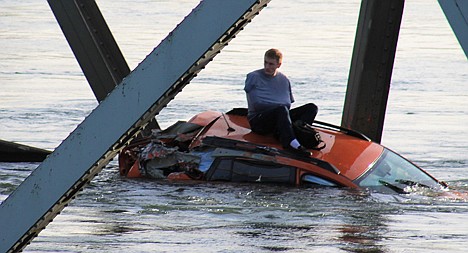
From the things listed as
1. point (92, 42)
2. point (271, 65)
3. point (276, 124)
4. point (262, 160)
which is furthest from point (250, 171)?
point (92, 42)

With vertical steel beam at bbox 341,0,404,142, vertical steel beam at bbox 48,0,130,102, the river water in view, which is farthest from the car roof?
vertical steel beam at bbox 48,0,130,102

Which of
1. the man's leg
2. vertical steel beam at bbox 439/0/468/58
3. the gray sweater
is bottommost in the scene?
the man's leg

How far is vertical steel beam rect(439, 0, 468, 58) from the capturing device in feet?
11.9

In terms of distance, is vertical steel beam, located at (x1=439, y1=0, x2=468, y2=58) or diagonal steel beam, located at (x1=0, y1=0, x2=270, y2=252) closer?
vertical steel beam, located at (x1=439, y1=0, x2=468, y2=58)

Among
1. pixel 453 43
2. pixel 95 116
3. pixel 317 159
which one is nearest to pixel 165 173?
pixel 317 159

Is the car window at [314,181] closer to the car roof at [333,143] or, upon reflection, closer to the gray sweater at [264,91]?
the car roof at [333,143]

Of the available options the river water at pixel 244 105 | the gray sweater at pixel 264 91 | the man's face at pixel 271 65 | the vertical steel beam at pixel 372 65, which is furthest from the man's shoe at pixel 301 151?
the vertical steel beam at pixel 372 65

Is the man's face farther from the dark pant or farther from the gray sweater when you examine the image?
the dark pant

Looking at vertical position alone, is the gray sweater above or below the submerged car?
above

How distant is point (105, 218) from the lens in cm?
1288

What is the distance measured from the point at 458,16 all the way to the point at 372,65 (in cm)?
1302

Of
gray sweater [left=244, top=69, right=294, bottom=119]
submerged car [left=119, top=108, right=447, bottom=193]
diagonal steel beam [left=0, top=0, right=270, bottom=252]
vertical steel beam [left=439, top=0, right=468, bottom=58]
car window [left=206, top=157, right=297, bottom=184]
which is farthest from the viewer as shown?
gray sweater [left=244, top=69, right=294, bottom=119]

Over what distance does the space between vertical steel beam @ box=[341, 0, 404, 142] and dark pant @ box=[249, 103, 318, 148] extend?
145cm

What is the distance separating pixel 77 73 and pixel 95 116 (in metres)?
26.6
